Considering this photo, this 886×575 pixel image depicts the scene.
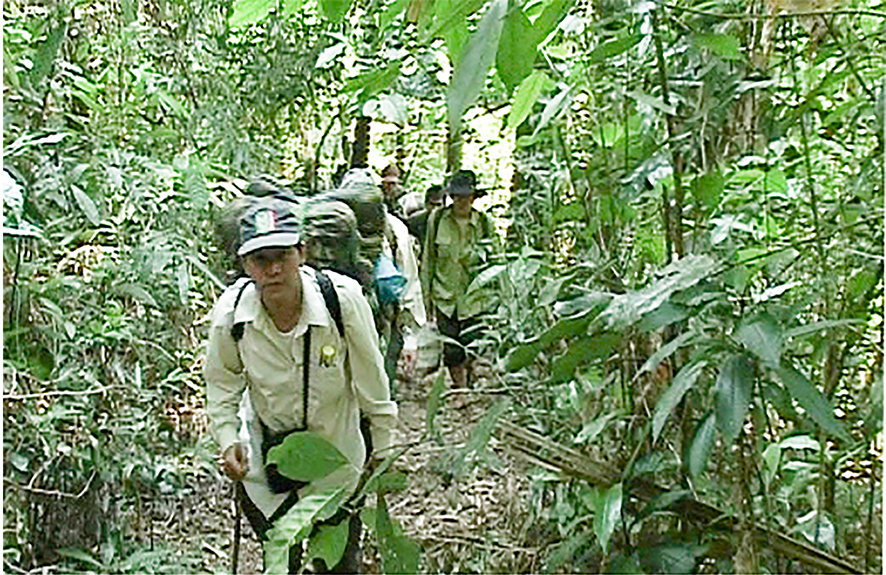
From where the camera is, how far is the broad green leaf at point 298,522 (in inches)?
30.6

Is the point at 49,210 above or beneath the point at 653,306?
above

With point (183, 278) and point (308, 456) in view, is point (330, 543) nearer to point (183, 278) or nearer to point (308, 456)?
point (308, 456)

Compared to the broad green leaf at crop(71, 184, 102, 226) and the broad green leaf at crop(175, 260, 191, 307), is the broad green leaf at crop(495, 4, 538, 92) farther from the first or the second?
the broad green leaf at crop(175, 260, 191, 307)

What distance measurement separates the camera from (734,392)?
719 millimetres

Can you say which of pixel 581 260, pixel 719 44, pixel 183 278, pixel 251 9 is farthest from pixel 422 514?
pixel 251 9

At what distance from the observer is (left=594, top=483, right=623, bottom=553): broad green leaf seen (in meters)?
0.87

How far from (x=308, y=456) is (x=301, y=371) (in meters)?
0.71

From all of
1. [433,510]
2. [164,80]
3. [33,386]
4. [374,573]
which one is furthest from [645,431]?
[433,510]

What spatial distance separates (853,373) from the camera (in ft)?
3.45

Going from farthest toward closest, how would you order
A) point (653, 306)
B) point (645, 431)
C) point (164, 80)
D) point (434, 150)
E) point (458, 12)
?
point (434, 150) → point (164, 80) → point (645, 431) → point (653, 306) → point (458, 12)

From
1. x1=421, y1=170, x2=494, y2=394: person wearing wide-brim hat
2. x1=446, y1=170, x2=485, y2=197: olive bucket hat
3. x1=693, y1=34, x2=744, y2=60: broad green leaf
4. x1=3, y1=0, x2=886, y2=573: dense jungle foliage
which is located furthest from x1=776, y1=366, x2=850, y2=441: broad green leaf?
x1=446, y1=170, x2=485, y2=197: olive bucket hat

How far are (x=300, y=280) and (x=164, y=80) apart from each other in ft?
1.90

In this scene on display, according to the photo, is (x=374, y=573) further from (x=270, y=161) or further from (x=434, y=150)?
(x=434, y=150)

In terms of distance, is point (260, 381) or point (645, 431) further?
point (260, 381)
